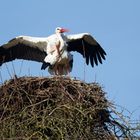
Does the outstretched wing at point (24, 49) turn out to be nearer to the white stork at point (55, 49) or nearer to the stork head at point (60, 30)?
the white stork at point (55, 49)

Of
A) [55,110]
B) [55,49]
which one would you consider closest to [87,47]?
[55,49]

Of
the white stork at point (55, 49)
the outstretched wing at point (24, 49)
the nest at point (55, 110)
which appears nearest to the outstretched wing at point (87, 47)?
the white stork at point (55, 49)

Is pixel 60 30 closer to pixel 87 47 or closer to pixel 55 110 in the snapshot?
pixel 87 47

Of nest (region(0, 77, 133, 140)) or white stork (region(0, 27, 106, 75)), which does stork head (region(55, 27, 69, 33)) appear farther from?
nest (region(0, 77, 133, 140))

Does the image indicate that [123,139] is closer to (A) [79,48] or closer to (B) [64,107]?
(B) [64,107]

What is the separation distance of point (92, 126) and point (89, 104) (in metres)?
0.35

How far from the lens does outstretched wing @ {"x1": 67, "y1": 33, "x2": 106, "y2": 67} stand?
42.3 ft

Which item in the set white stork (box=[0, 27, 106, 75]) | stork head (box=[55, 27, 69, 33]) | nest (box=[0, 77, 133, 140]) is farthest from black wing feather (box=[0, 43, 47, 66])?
nest (box=[0, 77, 133, 140])

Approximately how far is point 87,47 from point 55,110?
4.62 metres

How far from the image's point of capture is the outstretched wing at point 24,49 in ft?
42.3

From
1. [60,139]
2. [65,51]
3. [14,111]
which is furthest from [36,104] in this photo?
[65,51]

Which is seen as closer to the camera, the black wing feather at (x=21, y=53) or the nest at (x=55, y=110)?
the nest at (x=55, y=110)

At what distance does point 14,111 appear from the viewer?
29.2ft

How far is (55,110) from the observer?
8711 millimetres
